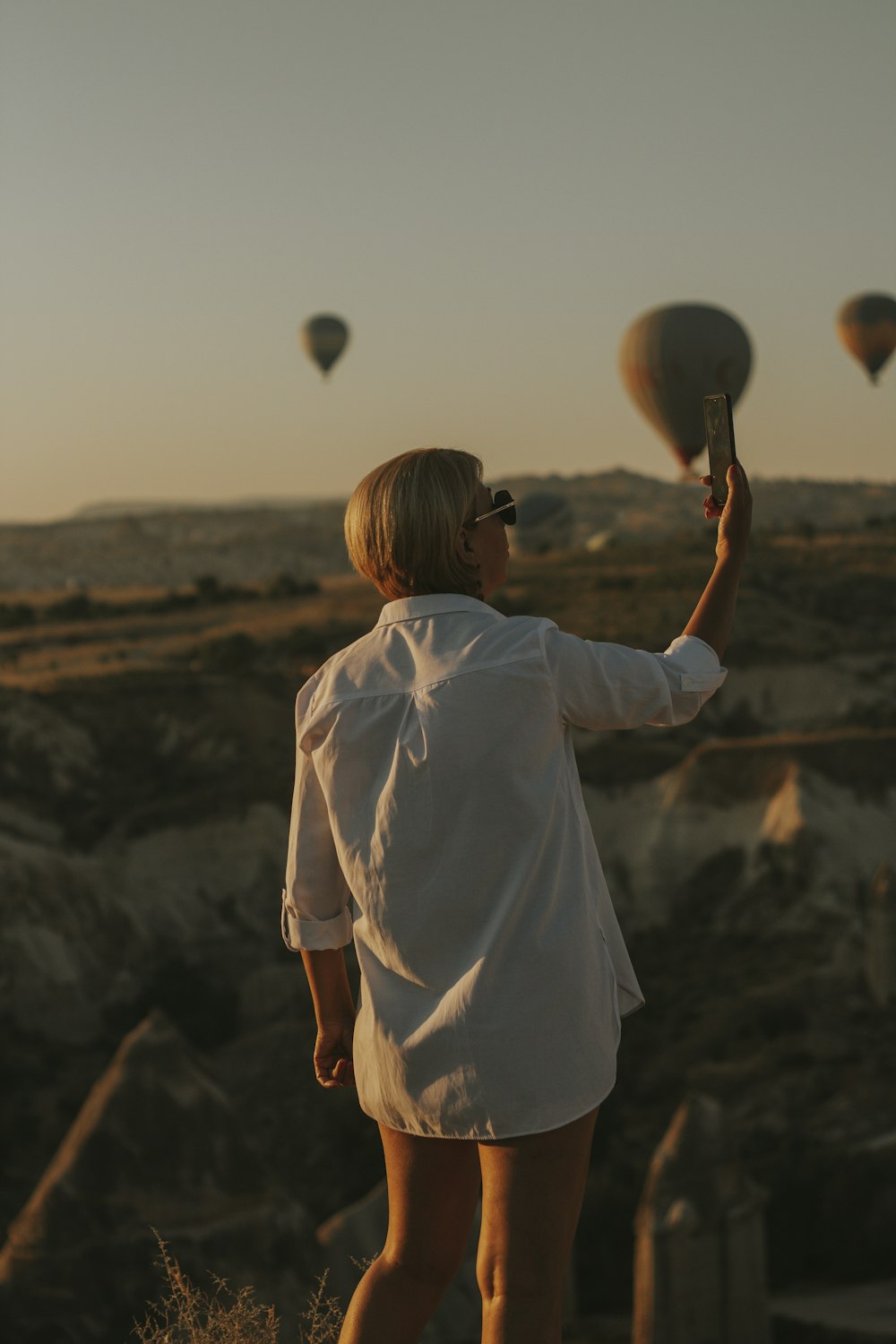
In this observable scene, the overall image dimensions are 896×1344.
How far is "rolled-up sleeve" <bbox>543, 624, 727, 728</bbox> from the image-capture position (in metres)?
2.08

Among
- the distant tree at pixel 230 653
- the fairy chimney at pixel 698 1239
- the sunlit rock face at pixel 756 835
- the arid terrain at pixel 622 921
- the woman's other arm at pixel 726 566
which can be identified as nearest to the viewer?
the woman's other arm at pixel 726 566

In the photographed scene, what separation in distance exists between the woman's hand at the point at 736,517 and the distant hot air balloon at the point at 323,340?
208 ft

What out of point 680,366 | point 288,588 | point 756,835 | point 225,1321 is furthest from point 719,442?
point 288,588

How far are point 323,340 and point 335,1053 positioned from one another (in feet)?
210

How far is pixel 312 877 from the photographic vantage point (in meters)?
2.36

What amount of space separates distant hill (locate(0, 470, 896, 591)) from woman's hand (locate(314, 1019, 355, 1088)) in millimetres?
82049

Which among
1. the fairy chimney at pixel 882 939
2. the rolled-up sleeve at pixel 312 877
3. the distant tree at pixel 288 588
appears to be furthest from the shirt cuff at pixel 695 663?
the distant tree at pixel 288 588

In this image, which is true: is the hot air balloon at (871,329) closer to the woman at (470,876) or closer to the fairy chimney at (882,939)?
the fairy chimney at (882,939)

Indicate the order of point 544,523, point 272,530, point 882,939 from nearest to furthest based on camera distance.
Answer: point 882,939, point 544,523, point 272,530

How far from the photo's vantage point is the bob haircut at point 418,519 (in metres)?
2.20

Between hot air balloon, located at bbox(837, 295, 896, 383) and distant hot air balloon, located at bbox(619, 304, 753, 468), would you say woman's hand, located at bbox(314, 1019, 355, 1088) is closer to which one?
distant hot air balloon, located at bbox(619, 304, 753, 468)

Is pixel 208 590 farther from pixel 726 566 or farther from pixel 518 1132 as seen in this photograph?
pixel 518 1132

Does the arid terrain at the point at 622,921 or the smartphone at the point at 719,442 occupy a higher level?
the smartphone at the point at 719,442

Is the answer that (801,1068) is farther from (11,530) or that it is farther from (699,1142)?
(11,530)
